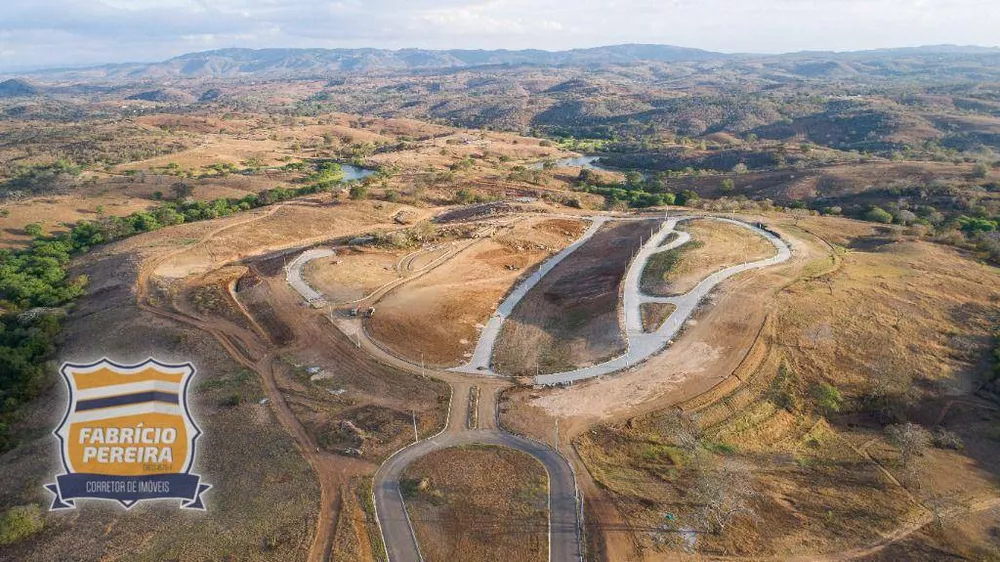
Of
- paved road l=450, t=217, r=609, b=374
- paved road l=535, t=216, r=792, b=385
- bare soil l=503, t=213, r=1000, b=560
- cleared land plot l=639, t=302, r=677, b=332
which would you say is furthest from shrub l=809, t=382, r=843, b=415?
paved road l=450, t=217, r=609, b=374

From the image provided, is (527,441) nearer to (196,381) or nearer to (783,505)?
(783,505)

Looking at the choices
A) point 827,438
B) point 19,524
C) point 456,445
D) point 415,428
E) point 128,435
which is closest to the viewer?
point 128,435

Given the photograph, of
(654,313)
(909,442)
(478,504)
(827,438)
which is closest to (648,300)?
(654,313)

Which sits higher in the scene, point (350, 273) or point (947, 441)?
point (350, 273)

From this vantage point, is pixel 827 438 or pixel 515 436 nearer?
pixel 515 436

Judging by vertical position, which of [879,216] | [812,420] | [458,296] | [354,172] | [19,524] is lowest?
[812,420]

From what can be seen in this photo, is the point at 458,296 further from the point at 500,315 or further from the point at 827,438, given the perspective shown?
the point at 827,438

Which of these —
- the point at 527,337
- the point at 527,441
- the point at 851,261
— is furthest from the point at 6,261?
the point at 851,261
